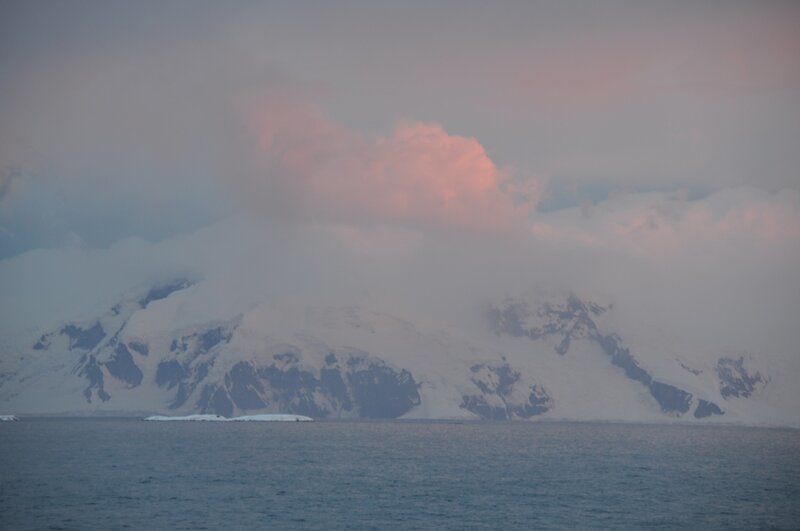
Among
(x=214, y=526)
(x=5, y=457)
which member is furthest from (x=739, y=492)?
(x=5, y=457)

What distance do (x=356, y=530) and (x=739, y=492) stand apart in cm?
5069

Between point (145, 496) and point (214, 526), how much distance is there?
63.8 ft

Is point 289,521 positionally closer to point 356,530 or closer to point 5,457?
point 356,530

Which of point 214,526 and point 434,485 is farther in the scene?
point 434,485

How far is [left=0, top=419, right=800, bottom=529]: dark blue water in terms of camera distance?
99.4 meters

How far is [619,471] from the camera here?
148 metres

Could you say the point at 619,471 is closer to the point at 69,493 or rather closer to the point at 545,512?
the point at 545,512

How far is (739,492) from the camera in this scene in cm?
12312

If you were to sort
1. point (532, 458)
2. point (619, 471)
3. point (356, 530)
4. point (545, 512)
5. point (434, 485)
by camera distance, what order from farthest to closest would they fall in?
point (532, 458) < point (619, 471) < point (434, 485) < point (545, 512) < point (356, 530)

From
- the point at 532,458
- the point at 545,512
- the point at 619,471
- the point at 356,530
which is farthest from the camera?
the point at 532,458

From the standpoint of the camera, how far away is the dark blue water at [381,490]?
9944 cm

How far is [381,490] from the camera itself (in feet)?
399

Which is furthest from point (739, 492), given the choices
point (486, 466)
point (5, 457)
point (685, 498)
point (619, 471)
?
point (5, 457)

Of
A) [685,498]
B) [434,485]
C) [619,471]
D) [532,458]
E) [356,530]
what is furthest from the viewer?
[532,458]
